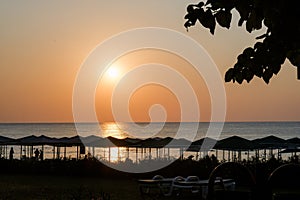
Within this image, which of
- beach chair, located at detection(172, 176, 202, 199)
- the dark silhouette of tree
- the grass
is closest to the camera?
the dark silhouette of tree

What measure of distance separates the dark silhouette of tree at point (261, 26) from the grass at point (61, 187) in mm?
12888

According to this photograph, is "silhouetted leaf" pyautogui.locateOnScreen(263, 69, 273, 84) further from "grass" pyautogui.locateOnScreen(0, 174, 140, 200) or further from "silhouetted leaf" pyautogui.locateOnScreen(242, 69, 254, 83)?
"grass" pyautogui.locateOnScreen(0, 174, 140, 200)

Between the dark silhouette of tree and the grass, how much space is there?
1289cm

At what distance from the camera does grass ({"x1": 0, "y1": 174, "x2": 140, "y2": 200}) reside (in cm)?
1839

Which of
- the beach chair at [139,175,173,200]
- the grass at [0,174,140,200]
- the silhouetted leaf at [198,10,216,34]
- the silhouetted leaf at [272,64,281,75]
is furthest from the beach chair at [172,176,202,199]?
the silhouetted leaf at [198,10,216,34]

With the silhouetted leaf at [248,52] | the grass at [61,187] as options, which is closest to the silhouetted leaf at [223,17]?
the silhouetted leaf at [248,52]

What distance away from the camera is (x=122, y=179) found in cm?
2584

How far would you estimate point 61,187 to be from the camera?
21641 millimetres

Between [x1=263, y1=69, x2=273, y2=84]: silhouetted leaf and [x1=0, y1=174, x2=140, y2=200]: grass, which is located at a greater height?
[x1=263, y1=69, x2=273, y2=84]: silhouetted leaf

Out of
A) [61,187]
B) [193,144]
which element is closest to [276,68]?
[61,187]

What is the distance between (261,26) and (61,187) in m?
19.6

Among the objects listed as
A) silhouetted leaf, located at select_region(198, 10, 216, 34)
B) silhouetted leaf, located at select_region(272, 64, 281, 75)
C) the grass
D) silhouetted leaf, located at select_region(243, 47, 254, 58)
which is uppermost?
silhouetted leaf, located at select_region(198, 10, 216, 34)

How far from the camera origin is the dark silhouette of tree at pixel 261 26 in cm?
256

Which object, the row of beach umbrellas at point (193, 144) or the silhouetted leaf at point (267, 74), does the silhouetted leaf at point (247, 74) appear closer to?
the silhouetted leaf at point (267, 74)
